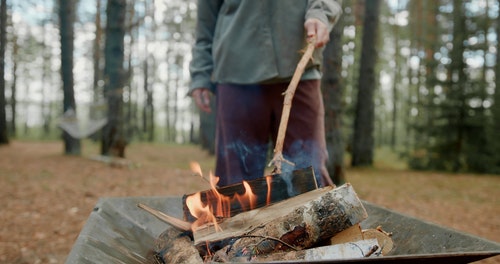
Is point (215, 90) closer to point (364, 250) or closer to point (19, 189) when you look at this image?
point (364, 250)

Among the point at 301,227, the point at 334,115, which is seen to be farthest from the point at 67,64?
the point at 301,227

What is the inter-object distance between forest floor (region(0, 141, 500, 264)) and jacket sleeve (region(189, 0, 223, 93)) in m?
1.72

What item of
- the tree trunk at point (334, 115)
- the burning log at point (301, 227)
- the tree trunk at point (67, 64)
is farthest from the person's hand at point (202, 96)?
the tree trunk at point (67, 64)

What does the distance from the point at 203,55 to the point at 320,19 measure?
827mm

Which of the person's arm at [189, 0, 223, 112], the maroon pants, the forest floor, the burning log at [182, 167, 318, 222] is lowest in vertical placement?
the forest floor

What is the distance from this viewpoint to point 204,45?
2596 mm

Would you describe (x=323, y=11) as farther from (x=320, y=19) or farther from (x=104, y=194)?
(x=104, y=194)

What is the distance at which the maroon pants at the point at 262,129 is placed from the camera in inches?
87.4

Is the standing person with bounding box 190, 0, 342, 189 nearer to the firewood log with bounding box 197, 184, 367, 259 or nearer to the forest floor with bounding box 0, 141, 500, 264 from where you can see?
the firewood log with bounding box 197, 184, 367, 259

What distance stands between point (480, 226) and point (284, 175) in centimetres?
364

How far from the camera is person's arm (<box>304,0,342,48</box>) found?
201cm

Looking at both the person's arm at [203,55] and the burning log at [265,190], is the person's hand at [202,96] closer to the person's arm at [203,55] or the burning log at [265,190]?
the person's arm at [203,55]

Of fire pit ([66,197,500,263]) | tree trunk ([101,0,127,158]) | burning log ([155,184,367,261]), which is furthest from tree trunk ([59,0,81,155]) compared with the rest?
burning log ([155,184,367,261])

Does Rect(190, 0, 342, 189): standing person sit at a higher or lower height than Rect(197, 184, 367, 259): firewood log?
higher
